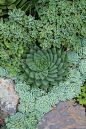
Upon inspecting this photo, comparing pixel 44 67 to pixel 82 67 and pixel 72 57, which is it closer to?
pixel 72 57

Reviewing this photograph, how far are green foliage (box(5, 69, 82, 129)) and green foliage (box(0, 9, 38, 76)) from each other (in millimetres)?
433

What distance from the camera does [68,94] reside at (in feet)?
13.6

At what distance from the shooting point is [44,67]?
3867 mm

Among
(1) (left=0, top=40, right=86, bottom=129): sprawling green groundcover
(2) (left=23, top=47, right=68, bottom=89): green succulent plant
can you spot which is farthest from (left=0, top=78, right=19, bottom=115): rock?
(2) (left=23, top=47, right=68, bottom=89): green succulent plant

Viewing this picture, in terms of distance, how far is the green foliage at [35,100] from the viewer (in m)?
4.11

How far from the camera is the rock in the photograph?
13.6 feet

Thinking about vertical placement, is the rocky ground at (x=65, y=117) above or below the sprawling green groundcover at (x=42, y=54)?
below

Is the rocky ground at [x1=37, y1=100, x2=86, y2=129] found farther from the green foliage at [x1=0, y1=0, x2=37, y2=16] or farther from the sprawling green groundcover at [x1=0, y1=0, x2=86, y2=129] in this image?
the green foliage at [x1=0, y1=0, x2=37, y2=16]

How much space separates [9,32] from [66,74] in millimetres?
1266

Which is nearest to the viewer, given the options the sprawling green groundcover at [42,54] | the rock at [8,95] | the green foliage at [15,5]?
the green foliage at [15,5]

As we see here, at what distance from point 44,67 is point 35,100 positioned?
2.30ft

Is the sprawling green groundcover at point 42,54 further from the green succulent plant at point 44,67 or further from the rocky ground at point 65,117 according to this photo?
the rocky ground at point 65,117

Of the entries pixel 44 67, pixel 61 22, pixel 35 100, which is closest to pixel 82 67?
pixel 44 67

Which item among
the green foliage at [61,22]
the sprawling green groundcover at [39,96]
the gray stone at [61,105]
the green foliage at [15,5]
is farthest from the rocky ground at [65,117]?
the green foliage at [15,5]
